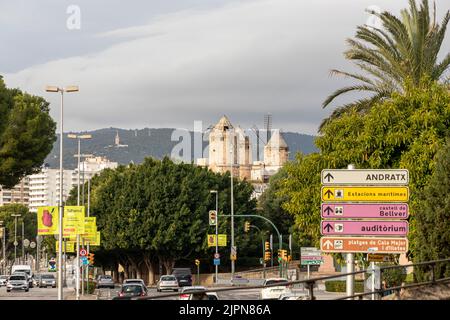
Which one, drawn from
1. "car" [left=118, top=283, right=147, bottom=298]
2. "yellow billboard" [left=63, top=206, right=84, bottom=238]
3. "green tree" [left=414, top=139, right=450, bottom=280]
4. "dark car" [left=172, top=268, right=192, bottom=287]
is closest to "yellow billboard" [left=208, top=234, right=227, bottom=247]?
"dark car" [left=172, top=268, right=192, bottom=287]

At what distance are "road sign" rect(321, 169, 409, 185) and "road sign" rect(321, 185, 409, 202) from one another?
14 centimetres

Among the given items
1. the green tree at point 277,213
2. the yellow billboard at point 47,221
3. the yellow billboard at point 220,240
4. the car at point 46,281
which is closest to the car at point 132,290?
the yellow billboard at point 47,221

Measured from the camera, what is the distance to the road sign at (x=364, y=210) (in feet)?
81.9

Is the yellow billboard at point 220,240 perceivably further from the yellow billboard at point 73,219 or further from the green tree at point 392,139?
the green tree at point 392,139

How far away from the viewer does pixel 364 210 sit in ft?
82.6

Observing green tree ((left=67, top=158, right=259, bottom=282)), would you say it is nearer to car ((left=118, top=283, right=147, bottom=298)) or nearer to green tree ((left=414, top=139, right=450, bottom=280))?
car ((left=118, top=283, right=147, bottom=298))

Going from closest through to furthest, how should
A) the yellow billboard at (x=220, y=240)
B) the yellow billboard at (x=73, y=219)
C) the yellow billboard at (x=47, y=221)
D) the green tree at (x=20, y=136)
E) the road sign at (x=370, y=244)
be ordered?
1. the road sign at (x=370, y=244)
2. the yellow billboard at (x=73, y=219)
3. the yellow billboard at (x=47, y=221)
4. the green tree at (x=20, y=136)
5. the yellow billboard at (x=220, y=240)

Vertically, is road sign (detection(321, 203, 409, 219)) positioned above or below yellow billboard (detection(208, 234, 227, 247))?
above

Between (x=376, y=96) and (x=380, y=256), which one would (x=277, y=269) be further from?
(x=380, y=256)

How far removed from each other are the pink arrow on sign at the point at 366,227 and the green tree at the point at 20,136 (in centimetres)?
4345

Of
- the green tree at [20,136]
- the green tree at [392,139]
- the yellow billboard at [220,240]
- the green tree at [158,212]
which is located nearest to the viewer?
the green tree at [392,139]

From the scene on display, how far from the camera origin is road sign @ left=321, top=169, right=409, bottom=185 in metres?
24.9

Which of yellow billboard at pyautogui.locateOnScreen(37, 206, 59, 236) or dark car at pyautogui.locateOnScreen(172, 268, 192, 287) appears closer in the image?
yellow billboard at pyautogui.locateOnScreen(37, 206, 59, 236)

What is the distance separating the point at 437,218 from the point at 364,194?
22.1 feet
